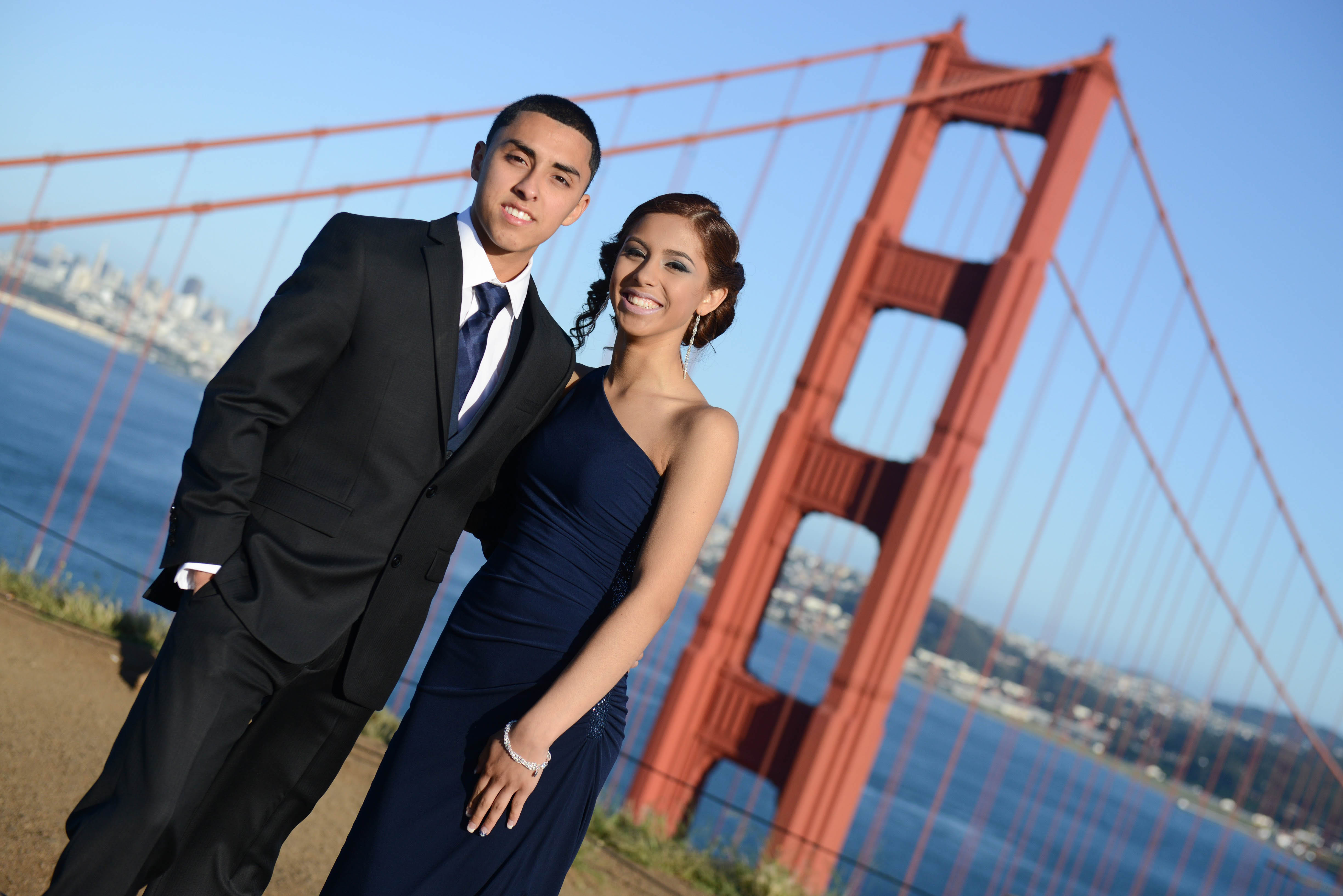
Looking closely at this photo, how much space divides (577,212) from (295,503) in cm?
69

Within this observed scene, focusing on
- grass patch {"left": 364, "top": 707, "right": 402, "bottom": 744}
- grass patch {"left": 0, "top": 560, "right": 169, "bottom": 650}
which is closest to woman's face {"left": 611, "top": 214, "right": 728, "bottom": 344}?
grass patch {"left": 364, "top": 707, "right": 402, "bottom": 744}

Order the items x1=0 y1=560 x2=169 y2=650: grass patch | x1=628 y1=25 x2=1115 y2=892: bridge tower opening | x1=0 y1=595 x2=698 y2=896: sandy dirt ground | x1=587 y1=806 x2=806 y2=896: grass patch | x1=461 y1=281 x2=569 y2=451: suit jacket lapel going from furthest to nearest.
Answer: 1. x1=628 y1=25 x2=1115 y2=892: bridge tower opening
2. x1=0 y1=560 x2=169 y2=650: grass patch
3. x1=587 y1=806 x2=806 y2=896: grass patch
4. x1=0 y1=595 x2=698 y2=896: sandy dirt ground
5. x1=461 y1=281 x2=569 y2=451: suit jacket lapel

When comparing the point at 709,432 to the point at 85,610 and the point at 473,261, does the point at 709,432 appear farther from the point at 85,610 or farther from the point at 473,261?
the point at 85,610

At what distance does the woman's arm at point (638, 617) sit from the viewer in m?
1.52

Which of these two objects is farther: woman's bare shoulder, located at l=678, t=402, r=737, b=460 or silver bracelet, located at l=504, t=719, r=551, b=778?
woman's bare shoulder, located at l=678, t=402, r=737, b=460

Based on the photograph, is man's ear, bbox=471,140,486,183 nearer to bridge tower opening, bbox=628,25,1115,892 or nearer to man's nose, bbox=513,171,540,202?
man's nose, bbox=513,171,540,202

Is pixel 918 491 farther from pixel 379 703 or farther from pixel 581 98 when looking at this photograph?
pixel 379 703

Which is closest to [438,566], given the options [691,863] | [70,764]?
[70,764]

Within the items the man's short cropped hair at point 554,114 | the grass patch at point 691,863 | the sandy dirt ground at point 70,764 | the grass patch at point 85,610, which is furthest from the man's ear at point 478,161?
the grass patch at point 85,610

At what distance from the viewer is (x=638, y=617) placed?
62.1 inches

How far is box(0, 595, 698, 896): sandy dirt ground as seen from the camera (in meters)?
2.64

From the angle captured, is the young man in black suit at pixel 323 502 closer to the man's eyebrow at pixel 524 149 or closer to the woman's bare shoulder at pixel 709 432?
the man's eyebrow at pixel 524 149

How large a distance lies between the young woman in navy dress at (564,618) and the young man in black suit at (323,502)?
0.45 feet

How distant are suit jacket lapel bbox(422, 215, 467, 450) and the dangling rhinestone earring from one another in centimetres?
41
